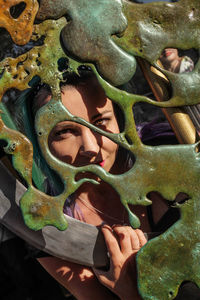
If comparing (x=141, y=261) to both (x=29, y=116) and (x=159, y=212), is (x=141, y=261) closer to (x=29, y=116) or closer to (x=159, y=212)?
(x=159, y=212)

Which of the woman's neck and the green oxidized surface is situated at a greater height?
the green oxidized surface

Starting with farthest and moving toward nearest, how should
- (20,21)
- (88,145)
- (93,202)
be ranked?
(93,202), (88,145), (20,21)

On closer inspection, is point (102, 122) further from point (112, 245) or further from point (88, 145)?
point (112, 245)

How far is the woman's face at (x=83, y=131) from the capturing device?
32.5 inches

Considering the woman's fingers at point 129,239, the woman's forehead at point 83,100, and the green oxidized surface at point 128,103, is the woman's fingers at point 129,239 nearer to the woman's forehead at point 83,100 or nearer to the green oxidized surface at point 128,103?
the green oxidized surface at point 128,103

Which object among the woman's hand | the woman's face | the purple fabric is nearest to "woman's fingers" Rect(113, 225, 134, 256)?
the woman's hand

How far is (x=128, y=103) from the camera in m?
0.72

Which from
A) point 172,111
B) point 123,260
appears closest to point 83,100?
point 172,111

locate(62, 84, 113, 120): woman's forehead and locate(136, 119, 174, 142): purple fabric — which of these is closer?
locate(62, 84, 113, 120): woman's forehead

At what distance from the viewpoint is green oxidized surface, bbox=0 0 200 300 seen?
2.34 feet

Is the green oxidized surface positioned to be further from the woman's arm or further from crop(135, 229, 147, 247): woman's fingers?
the woman's arm

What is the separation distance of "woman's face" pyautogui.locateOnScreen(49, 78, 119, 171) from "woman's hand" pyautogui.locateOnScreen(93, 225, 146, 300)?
5.4 inches

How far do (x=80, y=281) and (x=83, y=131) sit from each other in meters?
0.29

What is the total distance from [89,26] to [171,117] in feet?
0.64
